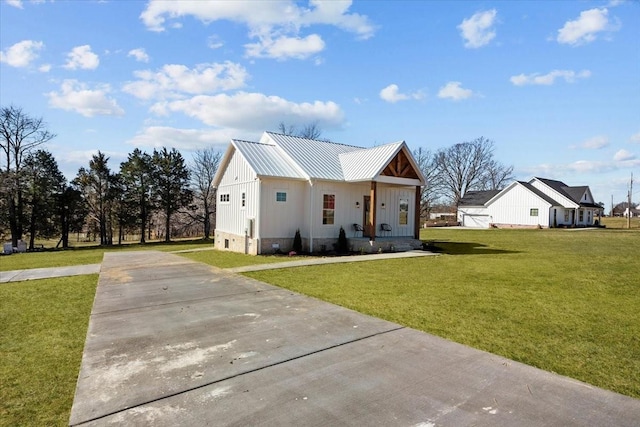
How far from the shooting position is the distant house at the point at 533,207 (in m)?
41.1

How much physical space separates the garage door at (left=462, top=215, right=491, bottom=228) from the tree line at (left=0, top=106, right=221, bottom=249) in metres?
35.7

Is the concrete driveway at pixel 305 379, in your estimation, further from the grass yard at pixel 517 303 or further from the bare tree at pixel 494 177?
the bare tree at pixel 494 177

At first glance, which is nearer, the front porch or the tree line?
the front porch

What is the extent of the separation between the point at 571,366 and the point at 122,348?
5.44 m

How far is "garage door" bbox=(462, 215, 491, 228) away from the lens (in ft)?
152

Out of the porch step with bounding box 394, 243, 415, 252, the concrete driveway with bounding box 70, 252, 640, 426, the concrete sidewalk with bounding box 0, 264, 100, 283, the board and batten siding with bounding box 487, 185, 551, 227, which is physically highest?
the board and batten siding with bounding box 487, 185, 551, 227

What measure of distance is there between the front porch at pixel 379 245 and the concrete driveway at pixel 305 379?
406 inches

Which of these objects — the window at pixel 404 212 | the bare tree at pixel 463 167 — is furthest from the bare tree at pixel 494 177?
the window at pixel 404 212

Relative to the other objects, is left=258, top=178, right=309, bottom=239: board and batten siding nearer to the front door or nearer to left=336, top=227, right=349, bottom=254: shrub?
left=336, top=227, right=349, bottom=254: shrub

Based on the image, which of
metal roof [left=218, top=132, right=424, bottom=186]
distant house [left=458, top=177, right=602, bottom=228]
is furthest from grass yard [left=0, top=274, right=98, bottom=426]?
distant house [left=458, top=177, right=602, bottom=228]

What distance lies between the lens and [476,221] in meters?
47.6

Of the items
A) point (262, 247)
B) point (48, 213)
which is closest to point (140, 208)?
point (48, 213)

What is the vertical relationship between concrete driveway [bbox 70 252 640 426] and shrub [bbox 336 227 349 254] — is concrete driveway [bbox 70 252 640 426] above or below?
below

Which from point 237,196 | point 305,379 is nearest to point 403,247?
point 237,196
